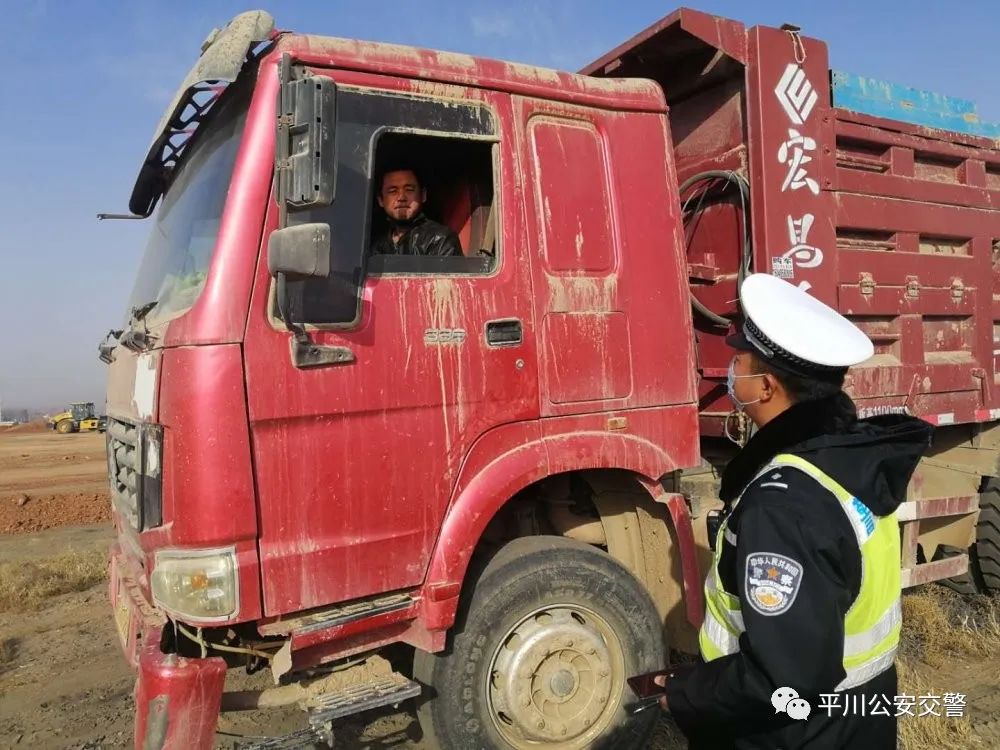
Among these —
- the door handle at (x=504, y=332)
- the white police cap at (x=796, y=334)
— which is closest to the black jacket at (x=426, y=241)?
the door handle at (x=504, y=332)

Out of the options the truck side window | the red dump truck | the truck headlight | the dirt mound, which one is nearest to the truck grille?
the red dump truck

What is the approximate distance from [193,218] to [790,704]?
2.53m

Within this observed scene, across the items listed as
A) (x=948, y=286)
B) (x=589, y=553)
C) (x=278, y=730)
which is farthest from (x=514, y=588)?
(x=948, y=286)

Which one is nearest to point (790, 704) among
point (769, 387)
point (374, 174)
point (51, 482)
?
point (769, 387)

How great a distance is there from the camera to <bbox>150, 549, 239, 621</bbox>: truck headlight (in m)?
2.22

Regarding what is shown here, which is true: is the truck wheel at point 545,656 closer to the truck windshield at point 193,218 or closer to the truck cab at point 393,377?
the truck cab at point 393,377

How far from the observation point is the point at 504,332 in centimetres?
268

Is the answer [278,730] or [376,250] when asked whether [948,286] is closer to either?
[376,250]

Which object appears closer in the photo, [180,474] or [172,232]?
[180,474]

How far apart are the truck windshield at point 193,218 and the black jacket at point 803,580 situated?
5.99 feet

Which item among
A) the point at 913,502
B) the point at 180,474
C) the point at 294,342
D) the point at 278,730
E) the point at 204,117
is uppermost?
the point at 204,117

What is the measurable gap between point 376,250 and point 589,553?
1.45 m

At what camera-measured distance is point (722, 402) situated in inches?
142

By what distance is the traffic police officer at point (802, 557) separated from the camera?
4.44 ft
